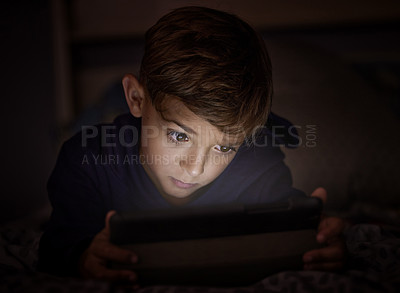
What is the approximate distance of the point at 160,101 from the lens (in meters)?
0.47

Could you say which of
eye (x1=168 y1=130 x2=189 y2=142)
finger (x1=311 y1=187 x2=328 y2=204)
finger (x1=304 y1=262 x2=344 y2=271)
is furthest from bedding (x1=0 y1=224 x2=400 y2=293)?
eye (x1=168 y1=130 x2=189 y2=142)

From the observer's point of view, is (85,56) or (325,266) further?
Result: (85,56)

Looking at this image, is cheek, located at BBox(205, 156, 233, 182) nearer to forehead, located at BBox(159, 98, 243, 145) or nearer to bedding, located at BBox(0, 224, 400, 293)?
forehead, located at BBox(159, 98, 243, 145)

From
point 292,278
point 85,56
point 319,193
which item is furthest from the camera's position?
point 85,56

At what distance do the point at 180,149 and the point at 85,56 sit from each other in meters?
0.89

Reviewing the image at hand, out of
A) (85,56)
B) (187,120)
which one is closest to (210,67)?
(187,120)

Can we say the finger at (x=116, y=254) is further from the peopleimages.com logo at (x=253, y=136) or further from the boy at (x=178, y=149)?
the peopleimages.com logo at (x=253, y=136)

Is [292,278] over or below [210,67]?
below

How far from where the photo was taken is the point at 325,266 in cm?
46

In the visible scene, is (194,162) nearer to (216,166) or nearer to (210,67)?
(216,166)

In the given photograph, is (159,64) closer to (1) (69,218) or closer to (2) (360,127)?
(1) (69,218)

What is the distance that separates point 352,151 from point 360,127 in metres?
0.05

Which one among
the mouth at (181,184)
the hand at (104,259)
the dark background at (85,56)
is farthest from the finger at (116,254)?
the dark background at (85,56)

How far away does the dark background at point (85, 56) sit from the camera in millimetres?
564
